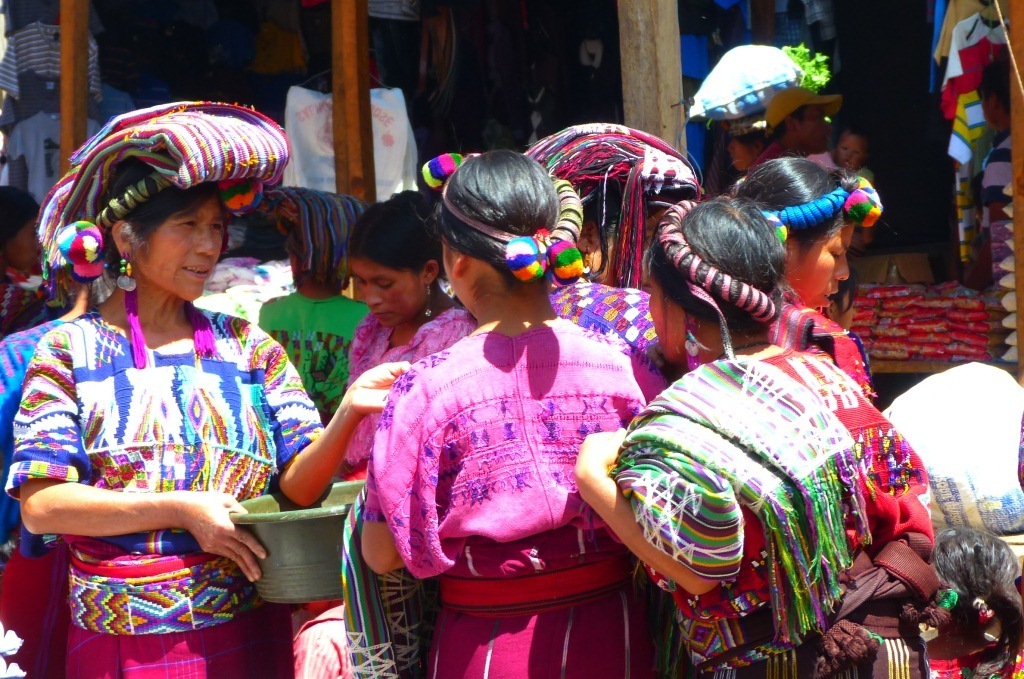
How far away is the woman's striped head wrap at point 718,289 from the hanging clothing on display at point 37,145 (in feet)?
17.5

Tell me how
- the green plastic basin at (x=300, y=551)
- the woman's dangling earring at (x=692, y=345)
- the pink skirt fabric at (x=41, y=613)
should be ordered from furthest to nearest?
the pink skirt fabric at (x=41, y=613) < the green plastic basin at (x=300, y=551) < the woman's dangling earring at (x=692, y=345)

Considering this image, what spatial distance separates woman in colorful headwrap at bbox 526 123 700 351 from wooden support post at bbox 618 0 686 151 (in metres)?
0.72

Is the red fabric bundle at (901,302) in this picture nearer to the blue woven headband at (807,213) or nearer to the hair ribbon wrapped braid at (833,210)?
the hair ribbon wrapped braid at (833,210)

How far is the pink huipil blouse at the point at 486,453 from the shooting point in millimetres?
1950

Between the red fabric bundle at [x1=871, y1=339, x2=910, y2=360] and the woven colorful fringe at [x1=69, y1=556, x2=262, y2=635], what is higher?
the woven colorful fringe at [x1=69, y1=556, x2=262, y2=635]

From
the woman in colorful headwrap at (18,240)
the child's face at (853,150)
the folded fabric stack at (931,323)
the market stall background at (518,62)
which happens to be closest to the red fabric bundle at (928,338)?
the folded fabric stack at (931,323)

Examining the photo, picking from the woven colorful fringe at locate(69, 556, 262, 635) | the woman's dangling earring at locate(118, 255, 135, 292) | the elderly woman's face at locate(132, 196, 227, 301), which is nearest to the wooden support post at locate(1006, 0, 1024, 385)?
the elderly woman's face at locate(132, 196, 227, 301)

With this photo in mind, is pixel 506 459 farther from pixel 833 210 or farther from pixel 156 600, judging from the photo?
pixel 833 210

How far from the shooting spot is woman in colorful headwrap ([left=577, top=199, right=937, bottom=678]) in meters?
1.85

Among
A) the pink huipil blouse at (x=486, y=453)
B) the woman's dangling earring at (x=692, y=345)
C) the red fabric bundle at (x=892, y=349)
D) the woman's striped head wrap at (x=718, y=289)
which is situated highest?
the woman's striped head wrap at (x=718, y=289)

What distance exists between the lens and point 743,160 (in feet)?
18.9

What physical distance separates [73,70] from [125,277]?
9.00 feet

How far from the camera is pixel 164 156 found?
7.86ft

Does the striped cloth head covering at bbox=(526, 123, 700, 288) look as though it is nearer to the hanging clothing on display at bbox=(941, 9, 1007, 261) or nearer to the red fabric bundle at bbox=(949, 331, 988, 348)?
the hanging clothing on display at bbox=(941, 9, 1007, 261)
